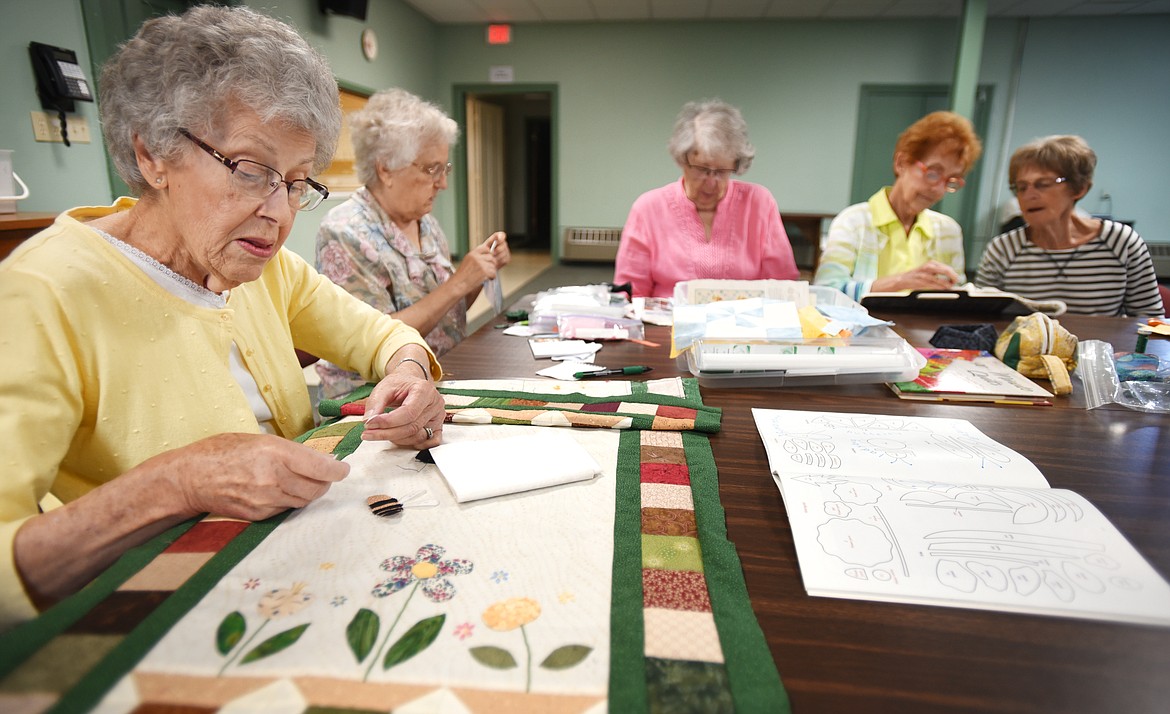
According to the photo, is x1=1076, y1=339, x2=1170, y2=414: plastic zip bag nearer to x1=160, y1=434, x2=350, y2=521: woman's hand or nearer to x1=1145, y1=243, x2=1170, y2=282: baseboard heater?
x1=160, y1=434, x2=350, y2=521: woman's hand

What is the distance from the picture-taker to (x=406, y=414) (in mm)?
938

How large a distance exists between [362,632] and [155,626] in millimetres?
170

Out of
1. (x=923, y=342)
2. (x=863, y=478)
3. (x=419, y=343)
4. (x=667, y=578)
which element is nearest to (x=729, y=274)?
(x=923, y=342)

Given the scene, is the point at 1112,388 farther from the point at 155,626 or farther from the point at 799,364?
the point at 155,626

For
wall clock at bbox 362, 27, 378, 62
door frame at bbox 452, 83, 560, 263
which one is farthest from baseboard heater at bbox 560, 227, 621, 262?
wall clock at bbox 362, 27, 378, 62

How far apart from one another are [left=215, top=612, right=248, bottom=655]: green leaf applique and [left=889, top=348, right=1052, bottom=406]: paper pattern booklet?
116 cm

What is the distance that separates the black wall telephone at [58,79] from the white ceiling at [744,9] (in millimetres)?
4346

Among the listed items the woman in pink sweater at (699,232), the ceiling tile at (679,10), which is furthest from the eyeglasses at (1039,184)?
the ceiling tile at (679,10)

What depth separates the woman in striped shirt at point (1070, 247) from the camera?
2375 millimetres

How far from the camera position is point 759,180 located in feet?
24.3

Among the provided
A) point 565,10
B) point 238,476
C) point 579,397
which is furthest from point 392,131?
point 565,10

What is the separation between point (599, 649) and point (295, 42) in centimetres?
91

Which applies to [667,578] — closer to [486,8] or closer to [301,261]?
[301,261]

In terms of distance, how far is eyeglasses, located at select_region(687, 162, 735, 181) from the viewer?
2531 mm
